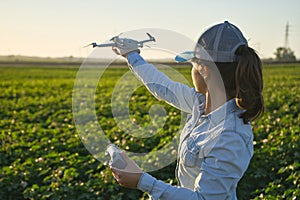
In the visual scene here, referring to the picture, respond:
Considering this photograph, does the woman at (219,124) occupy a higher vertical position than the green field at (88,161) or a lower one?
higher

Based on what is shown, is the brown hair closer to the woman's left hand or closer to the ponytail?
the ponytail

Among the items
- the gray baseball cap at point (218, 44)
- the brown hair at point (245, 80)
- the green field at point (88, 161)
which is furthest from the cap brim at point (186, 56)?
the green field at point (88, 161)

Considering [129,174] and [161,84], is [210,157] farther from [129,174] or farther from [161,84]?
[161,84]

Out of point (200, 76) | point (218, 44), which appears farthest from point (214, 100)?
point (218, 44)

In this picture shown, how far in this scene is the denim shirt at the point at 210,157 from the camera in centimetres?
161

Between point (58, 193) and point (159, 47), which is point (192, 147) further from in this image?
point (58, 193)

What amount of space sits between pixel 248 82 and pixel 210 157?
0.30m

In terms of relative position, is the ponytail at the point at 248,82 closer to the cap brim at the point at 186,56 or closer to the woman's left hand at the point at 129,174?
the cap brim at the point at 186,56

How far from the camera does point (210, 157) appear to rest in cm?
163

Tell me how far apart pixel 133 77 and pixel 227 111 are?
704 millimetres

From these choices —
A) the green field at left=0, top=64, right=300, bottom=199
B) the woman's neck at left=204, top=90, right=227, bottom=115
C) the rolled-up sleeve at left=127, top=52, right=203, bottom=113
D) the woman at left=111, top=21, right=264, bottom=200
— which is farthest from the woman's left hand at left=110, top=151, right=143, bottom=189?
the green field at left=0, top=64, right=300, bottom=199

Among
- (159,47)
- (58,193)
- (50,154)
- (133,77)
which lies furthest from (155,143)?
(159,47)

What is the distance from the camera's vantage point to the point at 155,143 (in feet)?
18.2

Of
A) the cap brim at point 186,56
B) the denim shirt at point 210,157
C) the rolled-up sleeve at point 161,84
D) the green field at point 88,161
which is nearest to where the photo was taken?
the denim shirt at point 210,157
